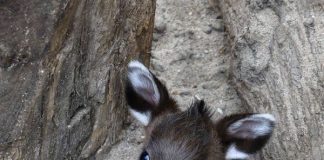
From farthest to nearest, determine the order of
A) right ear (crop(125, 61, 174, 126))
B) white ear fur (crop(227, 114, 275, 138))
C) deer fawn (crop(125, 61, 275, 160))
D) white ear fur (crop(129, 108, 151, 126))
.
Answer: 1. white ear fur (crop(129, 108, 151, 126))
2. right ear (crop(125, 61, 174, 126))
3. white ear fur (crop(227, 114, 275, 138))
4. deer fawn (crop(125, 61, 275, 160))

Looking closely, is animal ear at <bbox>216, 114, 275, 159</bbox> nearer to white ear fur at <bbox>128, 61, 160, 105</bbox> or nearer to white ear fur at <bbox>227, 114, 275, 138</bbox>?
white ear fur at <bbox>227, 114, 275, 138</bbox>

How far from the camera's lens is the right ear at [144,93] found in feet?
14.4

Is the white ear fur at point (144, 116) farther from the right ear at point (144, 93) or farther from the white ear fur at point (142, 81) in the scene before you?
the white ear fur at point (142, 81)

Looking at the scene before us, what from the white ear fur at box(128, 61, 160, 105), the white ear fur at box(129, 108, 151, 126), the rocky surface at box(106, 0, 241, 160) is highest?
the white ear fur at box(128, 61, 160, 105)

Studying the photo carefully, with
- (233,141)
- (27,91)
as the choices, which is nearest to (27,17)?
(27,91)

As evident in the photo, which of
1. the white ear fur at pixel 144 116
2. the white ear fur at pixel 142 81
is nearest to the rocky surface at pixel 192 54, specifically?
the white ear fur at pixel 144 116

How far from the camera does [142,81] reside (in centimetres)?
443

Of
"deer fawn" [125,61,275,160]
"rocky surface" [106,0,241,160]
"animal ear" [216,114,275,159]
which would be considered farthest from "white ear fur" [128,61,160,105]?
"rocky surface" [106,0,241,160]

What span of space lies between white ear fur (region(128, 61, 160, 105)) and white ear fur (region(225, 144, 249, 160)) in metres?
0.53

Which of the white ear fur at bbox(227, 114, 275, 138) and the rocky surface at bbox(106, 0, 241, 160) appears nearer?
the white ear fur at bbox(227, 114, 275, 138)

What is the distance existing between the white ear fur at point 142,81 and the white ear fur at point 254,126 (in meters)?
0.51

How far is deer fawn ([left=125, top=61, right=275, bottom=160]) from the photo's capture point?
413 centimetres

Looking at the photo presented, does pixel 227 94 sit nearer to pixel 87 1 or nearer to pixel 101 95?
pixel 101 95

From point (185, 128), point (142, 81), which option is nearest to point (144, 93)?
point (142, 81)
